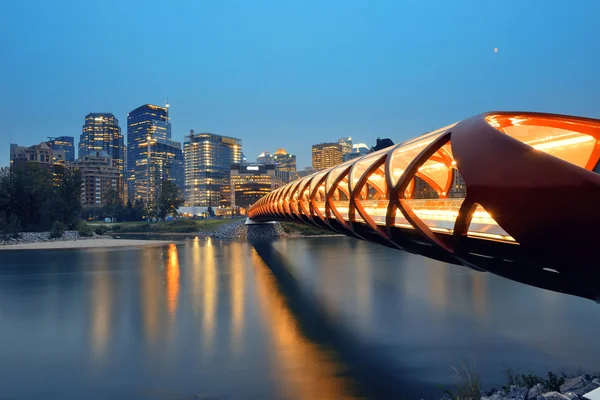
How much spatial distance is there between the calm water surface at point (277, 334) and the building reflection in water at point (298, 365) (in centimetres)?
5

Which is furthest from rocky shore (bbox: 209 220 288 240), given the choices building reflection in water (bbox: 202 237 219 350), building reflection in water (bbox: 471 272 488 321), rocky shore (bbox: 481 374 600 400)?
rocky shore (bbox: 481 374 600 400)

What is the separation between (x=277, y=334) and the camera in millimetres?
17453

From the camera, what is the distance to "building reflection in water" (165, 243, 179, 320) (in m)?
22.0

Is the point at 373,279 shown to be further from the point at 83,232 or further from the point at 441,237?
the point at 83,232

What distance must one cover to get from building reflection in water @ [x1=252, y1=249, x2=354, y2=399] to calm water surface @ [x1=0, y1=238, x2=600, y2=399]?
0.05m

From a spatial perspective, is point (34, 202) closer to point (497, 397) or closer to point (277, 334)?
point (277, 334)

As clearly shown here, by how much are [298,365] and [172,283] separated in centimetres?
1739

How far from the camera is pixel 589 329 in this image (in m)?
17.2

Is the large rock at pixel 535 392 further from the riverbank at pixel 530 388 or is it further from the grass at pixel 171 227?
the grass at pixel 171 227

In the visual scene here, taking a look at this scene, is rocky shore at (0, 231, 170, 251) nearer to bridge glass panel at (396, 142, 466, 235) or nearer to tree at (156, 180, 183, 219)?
tree at (156, 180, 183, 219)

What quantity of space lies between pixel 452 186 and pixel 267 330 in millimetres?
8917

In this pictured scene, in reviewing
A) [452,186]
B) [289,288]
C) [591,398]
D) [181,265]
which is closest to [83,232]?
[181,265]

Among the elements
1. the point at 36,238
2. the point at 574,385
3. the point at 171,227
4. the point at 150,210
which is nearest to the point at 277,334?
the point at 574,385

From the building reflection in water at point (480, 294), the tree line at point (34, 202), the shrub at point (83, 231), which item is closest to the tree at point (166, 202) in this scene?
the tree line at point (34, 202)
